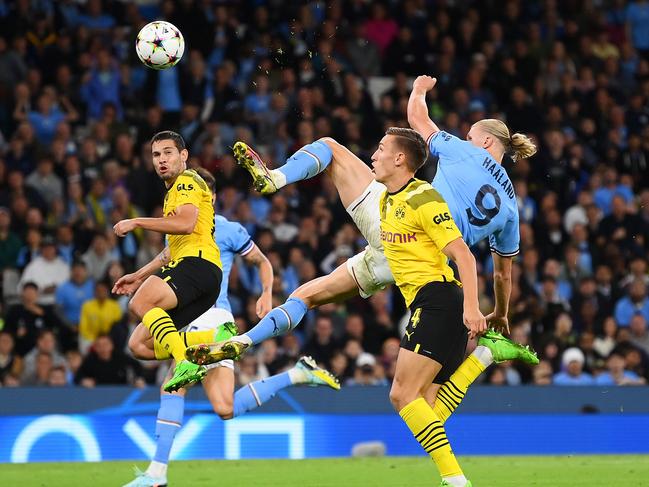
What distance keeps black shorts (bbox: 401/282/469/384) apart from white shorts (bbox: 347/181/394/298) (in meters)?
1.07

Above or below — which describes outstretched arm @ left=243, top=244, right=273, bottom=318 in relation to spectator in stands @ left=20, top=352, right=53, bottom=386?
above

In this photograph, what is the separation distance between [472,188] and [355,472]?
136 inches

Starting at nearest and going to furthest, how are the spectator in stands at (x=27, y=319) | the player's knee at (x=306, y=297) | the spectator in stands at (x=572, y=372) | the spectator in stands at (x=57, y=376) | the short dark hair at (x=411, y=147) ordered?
the short dark hair at (x=411, y=147), the player's knee at (x=306, y=297), the spectator in stands at (x=57, y=376), the spectator in stands at (x=27, y=319), the spectator in stands at (x=572, y=372)

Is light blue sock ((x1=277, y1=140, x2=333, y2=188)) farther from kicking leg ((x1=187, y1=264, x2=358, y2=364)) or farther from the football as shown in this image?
the football

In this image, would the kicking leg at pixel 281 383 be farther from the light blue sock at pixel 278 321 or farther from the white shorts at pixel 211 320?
the light blue sock at pixel 278 321

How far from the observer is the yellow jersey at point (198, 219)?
30.4 ft

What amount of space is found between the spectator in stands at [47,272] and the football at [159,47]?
4.34 m

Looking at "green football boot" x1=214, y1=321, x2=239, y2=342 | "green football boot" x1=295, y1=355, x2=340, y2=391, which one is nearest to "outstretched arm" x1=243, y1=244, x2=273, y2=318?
"green football boot" x1=295, y1=355, x2=340, y2=391

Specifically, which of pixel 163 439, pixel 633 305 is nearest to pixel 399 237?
pixel 163 439

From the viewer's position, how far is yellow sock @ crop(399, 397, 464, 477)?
7.93 m

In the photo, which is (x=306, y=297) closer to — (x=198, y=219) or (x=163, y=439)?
(x=198, y=219)

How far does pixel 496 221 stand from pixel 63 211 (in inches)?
298

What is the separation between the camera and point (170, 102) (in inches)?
664

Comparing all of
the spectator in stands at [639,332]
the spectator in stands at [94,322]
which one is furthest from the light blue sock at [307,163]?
the spectator in stands at [639,332]
